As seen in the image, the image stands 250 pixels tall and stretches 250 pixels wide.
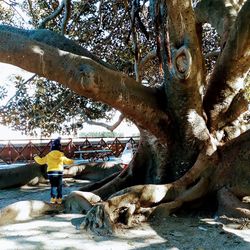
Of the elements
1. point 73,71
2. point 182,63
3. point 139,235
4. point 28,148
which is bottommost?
point 139,235

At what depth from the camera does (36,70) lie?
4867mm

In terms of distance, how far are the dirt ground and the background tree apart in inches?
9.9

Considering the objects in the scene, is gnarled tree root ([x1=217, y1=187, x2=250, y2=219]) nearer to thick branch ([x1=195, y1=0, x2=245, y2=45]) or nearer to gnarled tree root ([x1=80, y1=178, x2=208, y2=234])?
gnarled tree root ([x1=80, y1=178, x2=208, y2=234])

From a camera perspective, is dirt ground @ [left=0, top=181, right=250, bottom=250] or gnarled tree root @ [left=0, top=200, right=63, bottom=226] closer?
dirt ground @ [left=0, top=181, right=250, bottom=250]

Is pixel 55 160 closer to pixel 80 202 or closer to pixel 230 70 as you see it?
pixel 80 202

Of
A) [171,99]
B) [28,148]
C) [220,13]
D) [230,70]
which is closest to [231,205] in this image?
[171,99]

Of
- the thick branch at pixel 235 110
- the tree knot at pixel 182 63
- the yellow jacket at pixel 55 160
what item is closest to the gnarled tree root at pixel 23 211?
the yellow jacket at pixel 55 160

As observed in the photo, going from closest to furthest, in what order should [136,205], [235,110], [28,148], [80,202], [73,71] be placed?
1. [73,71]
2. [136,205]
3. [80,202]
4. [235,110]
5. [28,148]

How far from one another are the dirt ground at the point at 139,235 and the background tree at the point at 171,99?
252 mm

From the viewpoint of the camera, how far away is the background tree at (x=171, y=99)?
4.88 m

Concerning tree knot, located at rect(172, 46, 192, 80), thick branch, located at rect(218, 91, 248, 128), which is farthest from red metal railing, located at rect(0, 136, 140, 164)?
tree knot, located at rect(172, 46, 192, 80)

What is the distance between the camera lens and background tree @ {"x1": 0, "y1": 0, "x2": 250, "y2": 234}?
488 cm

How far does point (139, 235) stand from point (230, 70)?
309 centimetres

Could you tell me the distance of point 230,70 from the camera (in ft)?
20.0
